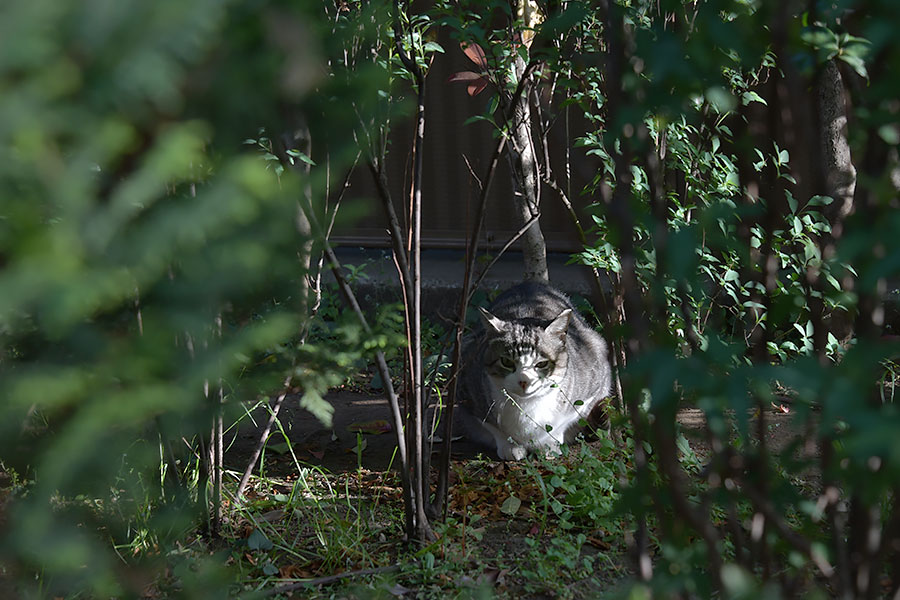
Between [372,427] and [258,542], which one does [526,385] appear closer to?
[372,427]

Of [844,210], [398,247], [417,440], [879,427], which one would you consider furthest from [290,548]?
[844,210]

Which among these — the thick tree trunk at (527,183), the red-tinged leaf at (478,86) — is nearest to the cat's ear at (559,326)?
the thick tree trunk at (527,183)

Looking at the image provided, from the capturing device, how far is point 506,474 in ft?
10.7

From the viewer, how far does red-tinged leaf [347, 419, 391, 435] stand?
379cm

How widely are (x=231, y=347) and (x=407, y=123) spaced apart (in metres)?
5.14

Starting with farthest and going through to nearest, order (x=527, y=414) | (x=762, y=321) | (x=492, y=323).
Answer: (x=492, y=323)
(x=527, y=414)
(x=762, y=321)

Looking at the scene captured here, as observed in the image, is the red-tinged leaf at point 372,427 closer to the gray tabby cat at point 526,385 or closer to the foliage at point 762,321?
the gray tabby cat at point 526,385

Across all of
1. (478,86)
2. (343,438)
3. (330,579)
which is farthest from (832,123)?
(330,579)

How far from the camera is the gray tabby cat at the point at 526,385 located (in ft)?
11.1

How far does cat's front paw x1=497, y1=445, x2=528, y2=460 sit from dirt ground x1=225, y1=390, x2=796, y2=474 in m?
0.17

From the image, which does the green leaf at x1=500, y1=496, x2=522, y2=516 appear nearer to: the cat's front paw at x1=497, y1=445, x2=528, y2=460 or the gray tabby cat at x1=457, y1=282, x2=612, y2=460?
the gray tabby cat at x1=457, y1=282, x2=612, y2=460

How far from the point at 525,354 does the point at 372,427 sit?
2.92 ft

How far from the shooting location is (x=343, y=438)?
3.78 m

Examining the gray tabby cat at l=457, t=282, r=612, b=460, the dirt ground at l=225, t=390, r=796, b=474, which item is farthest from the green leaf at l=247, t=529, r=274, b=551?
the gray tabby cat at l=457, t=282, r=612, b=460
